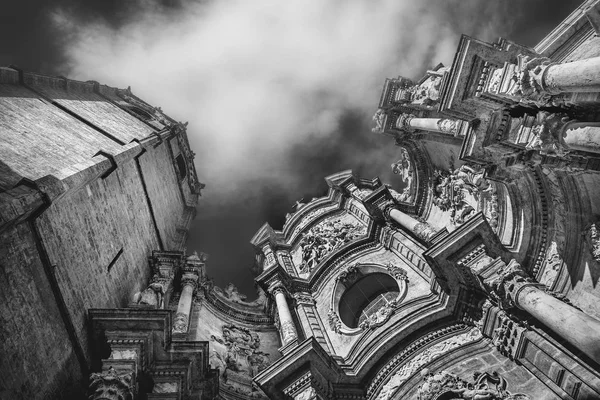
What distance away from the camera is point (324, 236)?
663 inches

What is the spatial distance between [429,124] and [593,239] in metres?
6.71

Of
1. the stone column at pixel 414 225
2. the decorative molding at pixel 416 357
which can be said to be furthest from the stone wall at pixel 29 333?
the stone column at pixel 414 225

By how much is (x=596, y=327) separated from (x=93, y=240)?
9944 mm

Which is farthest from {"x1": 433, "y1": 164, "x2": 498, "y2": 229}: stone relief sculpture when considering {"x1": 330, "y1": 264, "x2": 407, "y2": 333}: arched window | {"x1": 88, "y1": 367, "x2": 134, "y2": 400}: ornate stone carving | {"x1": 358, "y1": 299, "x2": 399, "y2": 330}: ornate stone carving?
{"x1": 88, "y1": 367, "x2": 134, "y2": 400}: ornate stone carving

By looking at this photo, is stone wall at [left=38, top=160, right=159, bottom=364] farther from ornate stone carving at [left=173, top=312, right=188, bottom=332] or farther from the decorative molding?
the decorative molding

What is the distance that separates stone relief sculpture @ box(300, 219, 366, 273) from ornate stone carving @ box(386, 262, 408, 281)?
242 centimetres

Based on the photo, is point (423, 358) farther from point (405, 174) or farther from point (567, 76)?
point (405, 174)

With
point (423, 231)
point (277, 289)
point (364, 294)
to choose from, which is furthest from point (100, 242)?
point (423, 231)

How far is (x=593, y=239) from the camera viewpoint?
8.80 metres

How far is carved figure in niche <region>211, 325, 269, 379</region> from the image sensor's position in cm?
1193

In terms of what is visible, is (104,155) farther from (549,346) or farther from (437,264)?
(549,346)

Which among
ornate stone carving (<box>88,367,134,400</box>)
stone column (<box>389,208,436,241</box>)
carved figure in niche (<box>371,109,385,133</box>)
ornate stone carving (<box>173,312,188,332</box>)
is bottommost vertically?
ornate stone carving (<box>88,367,134,400</box>)

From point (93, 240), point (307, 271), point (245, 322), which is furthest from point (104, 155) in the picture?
point (307, 271)

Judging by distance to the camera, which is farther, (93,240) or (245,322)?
(245,322)
